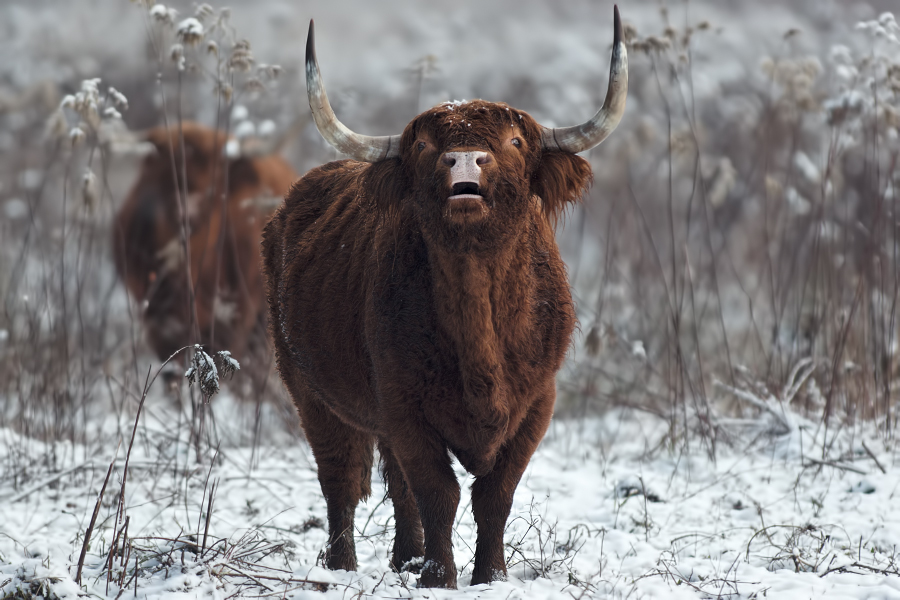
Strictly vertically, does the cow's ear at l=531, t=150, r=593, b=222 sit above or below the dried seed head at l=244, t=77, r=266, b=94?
below

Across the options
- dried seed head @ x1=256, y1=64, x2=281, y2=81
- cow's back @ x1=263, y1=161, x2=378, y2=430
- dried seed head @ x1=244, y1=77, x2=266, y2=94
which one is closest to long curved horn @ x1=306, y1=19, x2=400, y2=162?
cow's back @ x1=263, y1=161, x2=378, y2=430

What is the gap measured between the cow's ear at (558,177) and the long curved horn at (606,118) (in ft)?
0.15

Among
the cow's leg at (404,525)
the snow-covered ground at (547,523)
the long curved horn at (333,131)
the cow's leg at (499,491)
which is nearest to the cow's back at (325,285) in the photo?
the long curved horn at (333,131)

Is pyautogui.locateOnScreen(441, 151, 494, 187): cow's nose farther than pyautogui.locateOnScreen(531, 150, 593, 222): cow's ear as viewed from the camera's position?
No

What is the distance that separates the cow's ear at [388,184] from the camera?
4059 millimetres

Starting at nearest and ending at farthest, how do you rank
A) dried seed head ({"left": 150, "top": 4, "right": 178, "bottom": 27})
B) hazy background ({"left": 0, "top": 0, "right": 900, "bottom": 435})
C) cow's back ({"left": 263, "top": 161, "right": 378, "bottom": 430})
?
cow's back ({"left": 263, "top": 161, "right": 378, "bottom": 430}), dried seed head ({"left": 150, "top": 4, "right": 178, "bottom": 27}), hazy background ({"left": 0, "top": 0, "right": 900, "bottom": 435})

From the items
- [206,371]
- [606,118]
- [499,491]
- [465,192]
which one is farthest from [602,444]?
[206,371]

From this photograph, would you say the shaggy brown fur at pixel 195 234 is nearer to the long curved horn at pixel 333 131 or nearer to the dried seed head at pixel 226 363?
the long curved horn at pixel 333 131

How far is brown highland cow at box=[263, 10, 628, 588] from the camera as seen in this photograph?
12.3 ft

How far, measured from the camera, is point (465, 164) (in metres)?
3.62

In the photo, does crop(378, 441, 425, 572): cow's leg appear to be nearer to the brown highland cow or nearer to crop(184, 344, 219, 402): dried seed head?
the brown highland cow

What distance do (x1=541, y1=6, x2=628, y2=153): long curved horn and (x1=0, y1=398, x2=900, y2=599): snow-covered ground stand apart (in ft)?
5.38

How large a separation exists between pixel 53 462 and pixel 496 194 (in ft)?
11.3

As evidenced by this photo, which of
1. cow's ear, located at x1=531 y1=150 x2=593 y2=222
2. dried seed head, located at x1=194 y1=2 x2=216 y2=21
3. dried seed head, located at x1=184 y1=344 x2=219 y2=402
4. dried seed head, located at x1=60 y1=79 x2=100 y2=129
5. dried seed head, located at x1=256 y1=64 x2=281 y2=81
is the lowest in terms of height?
dried seed head, located at x1=184 y1=344 x2=219 y2=402
